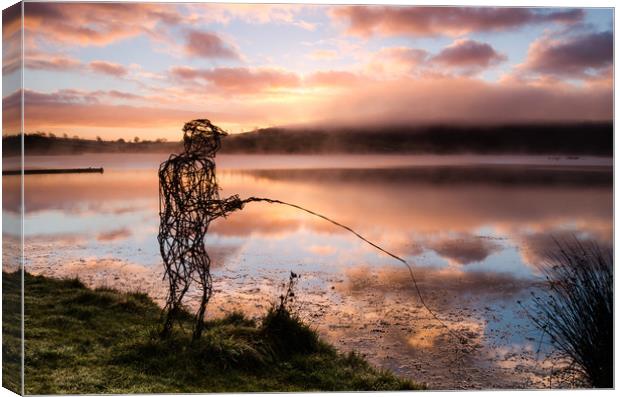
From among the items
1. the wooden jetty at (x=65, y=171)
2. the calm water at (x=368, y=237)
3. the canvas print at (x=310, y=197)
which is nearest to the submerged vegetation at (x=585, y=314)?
the canvas print at (x=310, y=197)

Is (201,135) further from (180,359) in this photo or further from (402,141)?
(402,141)

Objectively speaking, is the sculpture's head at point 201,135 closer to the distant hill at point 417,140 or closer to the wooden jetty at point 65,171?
the distant hill at point 417,140

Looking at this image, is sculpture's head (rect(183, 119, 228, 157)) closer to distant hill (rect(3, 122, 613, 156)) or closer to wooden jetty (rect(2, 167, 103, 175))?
distant hill (rect(3, 122, 613, 156))

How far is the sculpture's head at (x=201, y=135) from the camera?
5.05 meters

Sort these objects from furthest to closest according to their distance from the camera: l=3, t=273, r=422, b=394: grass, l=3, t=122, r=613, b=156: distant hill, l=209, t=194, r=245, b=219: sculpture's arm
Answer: l=3, t=122, r=613, b=156: distant hill, l=209, t=194, r=245, b=219: sculpture's arm, l=3, t=273, r=422, b=394: grass

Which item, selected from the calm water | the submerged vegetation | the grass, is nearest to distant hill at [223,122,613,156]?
the calm water

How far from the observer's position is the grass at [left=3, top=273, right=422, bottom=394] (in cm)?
469

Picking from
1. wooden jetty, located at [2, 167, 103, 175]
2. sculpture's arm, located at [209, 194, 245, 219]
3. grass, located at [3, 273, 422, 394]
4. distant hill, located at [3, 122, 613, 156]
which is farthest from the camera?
distant hill, located at [3, 122, 613, 156]

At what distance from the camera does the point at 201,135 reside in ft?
16.6

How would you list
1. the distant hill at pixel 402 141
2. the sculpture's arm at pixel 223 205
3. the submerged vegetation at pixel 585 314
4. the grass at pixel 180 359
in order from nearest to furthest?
1. the grass at pixel 180 359
2. the submerged vegetation at pixel 585 314
3. the sculpture's arm at pixel 223 205
4. the distant hill at pixel 402 141

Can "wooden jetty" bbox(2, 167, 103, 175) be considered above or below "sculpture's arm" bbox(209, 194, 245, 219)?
above

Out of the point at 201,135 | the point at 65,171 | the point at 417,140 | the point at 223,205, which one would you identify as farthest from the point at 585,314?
the point at 65,171

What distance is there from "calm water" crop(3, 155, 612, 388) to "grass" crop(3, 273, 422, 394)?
16.3 inches

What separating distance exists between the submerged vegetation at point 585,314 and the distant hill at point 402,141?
3.58 ft
